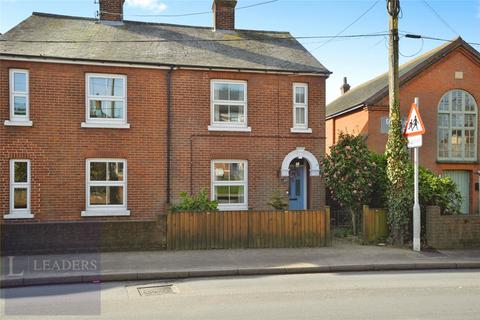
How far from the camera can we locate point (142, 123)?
1443 centimetres

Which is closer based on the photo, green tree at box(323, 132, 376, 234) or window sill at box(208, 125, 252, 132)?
green tree at box(323, 132, 376, 234)

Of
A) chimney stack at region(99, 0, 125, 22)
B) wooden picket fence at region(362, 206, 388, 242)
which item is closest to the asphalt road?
wooden picket fence at region(362, 206, 388, 242)

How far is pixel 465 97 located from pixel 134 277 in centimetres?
1739

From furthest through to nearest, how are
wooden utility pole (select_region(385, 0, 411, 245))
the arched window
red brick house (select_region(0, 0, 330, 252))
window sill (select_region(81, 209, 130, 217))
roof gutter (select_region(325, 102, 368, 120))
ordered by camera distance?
the arched window < roof gutter (select_region(325, 102, 368, 120)) < window sill (select_region(81, 209, 130, 217)) < red brick house (select_region(0, 0, 330, 252)) < wooden utility pole (select_region(385, 0, 411, 245))

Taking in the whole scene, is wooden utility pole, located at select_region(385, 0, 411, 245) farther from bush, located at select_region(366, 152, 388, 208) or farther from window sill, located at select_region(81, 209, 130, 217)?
window sill, located at select_region(81, 209, 130, 217)

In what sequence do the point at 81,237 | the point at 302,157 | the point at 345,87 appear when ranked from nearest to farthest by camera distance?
the point at 81,237 < the point at 302,157 < the point at 345,87

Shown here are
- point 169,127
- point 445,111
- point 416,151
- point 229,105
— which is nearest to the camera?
point 416,151

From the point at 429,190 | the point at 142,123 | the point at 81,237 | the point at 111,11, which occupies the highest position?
the point at 111,11

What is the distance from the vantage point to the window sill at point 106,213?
45.5 ft

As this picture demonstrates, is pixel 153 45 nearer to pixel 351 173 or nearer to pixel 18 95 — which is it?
pixel 18 95

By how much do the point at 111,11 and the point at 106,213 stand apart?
8.31 metres

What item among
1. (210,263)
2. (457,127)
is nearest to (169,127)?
(210,263)

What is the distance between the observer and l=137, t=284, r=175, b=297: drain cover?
748cm

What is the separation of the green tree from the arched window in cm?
791
